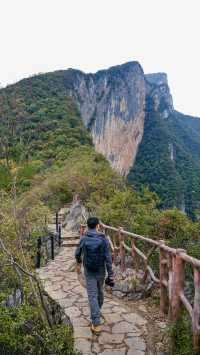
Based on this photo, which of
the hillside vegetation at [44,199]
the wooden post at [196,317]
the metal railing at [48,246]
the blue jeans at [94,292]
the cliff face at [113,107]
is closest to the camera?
the wooden post at [196,317]

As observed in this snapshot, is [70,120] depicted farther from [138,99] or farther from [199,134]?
[199,134]

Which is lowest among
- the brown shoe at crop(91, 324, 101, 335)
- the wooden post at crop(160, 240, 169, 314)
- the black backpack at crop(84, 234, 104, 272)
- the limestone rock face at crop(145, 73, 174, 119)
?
the brown shoe at crop(91, 324, 101, 335)

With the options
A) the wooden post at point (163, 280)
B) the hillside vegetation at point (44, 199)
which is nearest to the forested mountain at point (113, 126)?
the hillside vegetation at point (44, 199)

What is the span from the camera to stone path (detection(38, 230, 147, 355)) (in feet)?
15.9

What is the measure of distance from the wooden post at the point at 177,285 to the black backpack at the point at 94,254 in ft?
3.24

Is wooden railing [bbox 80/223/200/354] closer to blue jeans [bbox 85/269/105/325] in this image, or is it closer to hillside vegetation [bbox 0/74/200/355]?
blue jeans [bbox 85/269/105/325]

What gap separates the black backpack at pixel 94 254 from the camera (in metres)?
5.10

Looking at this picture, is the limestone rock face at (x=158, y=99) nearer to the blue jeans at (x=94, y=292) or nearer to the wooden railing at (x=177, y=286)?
the wooden railing at (x=177, y=286)

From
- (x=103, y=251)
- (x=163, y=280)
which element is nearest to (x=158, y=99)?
(x=163, y=280)

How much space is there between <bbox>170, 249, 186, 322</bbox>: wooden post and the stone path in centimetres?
60

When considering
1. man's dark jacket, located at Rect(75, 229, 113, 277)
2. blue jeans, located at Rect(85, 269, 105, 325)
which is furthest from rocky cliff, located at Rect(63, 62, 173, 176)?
blue jeans, located at Rect(85, 269, 105, 325)

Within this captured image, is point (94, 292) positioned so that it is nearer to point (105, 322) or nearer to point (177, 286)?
point (105, 322)

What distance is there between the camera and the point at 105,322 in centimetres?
568

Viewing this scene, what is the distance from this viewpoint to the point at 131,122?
74.3 m
